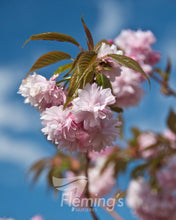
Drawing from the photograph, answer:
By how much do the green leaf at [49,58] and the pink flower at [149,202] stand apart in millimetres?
2142

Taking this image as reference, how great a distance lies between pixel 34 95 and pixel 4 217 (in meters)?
0.69

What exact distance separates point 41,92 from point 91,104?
225mm

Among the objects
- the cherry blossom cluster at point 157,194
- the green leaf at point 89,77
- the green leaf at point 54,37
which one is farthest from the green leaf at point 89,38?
the cherry blossom cluster at point 157,194

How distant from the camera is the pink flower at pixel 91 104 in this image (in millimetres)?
956

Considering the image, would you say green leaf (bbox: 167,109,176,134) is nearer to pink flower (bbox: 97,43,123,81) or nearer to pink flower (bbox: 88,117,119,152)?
pink flower (bbox: 97,43,123,81)

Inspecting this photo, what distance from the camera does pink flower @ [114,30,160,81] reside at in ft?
8.13

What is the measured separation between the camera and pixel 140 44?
2477 millimetres

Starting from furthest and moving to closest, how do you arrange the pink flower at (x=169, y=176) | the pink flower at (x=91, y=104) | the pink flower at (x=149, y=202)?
the pink flower at (x=169, y=176)
the pink flower at (x=149, y=202)
the pink flower at (x=91, y=104)

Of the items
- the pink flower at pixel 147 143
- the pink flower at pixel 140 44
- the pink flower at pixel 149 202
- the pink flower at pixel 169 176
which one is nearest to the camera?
the pink flower at pixel 140 44

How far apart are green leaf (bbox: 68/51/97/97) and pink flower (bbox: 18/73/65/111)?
0.08m

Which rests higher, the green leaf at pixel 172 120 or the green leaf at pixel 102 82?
the green leaf at pixel 172 120

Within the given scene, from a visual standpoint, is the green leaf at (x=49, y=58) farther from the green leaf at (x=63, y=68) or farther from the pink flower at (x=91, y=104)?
the pink flower at (x=91, y=104)

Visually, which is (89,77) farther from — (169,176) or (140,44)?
(169,176)

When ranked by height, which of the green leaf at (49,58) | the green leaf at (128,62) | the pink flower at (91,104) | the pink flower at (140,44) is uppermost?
the pink flower at (140,44)
